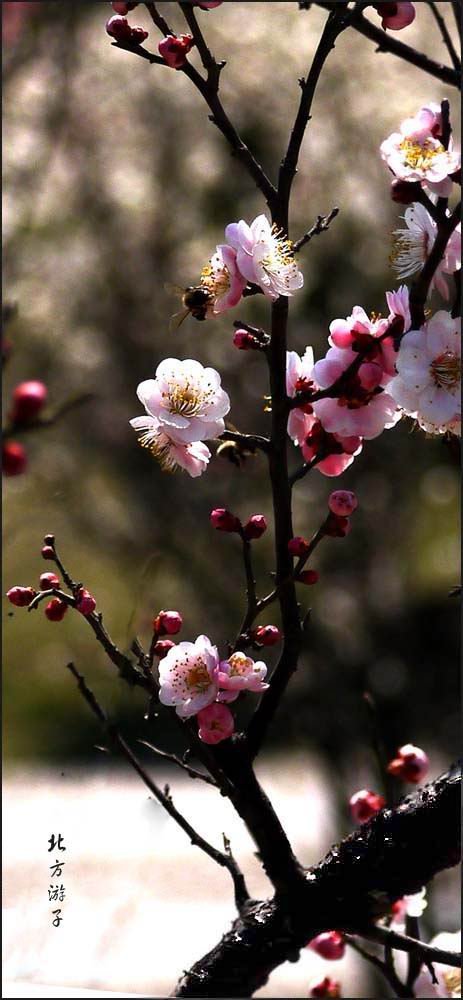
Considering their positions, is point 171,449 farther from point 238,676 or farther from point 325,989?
point 325,989

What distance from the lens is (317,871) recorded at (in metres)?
0.45

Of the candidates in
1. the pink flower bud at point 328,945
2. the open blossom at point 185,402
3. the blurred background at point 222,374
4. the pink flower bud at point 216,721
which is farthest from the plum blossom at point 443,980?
the blurred background at point 222,374

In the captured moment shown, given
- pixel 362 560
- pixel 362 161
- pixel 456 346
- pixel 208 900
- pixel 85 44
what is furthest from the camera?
A: pixel 362 560

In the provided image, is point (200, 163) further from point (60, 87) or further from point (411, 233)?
point (411, 233)

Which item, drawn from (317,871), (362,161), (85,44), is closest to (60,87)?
(85,44)

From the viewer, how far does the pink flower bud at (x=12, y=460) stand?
0.99 feet

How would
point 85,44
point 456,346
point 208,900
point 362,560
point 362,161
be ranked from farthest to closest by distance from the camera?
point 362,560 → point 362,161 → point 85,44 → point 208,900 → point 456,346

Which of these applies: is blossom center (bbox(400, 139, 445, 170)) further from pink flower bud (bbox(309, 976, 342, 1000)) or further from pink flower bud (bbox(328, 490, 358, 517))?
pink flower bud (bbox(309, 976, 342, 1000))

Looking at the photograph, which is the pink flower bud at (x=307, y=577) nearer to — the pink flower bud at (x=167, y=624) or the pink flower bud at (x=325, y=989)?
the pink flower bud at (x=167, y=624)

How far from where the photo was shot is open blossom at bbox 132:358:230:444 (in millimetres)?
417

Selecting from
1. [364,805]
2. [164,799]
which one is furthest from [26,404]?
[364,805]

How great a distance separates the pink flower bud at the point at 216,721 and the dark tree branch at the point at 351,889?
75 mm

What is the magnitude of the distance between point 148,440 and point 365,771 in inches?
59.2

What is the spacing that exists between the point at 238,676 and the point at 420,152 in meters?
0.22
